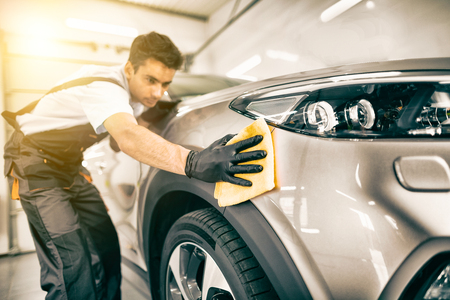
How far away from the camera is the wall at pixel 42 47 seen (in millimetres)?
3304

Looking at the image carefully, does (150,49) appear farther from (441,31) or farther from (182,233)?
(441,31)

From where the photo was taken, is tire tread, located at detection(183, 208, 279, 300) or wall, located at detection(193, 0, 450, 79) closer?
tire tread, located at detection(183, 208, 279, 300)

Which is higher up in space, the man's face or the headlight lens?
the man's face

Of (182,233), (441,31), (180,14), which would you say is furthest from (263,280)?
(180,14)

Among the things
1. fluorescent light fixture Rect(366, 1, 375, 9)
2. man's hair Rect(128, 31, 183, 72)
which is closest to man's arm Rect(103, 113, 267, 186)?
man's hair Rect(128, 31, 183, 72)

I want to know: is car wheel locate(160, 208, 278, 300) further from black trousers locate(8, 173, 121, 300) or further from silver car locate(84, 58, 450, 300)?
black trousers locate(8, 173, 121, 300)

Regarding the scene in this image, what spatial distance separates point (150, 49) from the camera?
129cm

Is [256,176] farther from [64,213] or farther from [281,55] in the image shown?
[281,55]

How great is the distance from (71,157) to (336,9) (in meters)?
2.93

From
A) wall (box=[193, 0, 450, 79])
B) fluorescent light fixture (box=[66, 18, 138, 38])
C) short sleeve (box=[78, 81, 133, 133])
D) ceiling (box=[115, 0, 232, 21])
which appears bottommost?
short sleeve (box=[78, 81, 133, 133])

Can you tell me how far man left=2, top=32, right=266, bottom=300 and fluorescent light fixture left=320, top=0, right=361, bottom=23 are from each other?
2.25 meters

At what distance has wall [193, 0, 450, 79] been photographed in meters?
2.07

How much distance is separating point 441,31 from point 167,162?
229 centimetres

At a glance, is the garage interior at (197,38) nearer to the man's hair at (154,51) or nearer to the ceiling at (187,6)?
the ceiling at (187,6)
